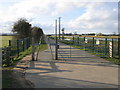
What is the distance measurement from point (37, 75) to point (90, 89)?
8.71 feet

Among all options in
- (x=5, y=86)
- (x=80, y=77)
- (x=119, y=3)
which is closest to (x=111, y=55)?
(x=119, y=3)

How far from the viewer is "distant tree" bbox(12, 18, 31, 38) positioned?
26.6 metres

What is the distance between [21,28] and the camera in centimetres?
2673

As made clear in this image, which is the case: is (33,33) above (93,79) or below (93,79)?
above

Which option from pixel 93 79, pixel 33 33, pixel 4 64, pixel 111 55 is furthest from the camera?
pixel 33 33

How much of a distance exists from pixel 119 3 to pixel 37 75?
634cm

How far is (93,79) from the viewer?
6.78 meters

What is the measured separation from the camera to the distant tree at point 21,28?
26.6 m

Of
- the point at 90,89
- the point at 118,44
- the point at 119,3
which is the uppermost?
the point at 119,3

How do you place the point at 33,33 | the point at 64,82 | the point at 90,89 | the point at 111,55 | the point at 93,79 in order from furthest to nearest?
the point at 33,33
the point at 111,55
the point at 93,79
the point at 64,82
the point at 90,89

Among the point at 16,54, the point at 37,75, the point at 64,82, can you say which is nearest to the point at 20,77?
the point at 37,75

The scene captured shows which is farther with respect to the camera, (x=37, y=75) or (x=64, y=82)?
(x=37, y=75)

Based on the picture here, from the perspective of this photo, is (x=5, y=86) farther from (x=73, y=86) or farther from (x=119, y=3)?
(x=119, y=3)

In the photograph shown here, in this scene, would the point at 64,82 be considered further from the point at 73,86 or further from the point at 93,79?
the point at 93,79
